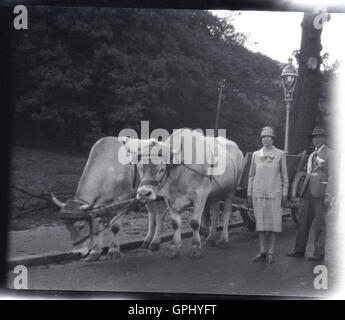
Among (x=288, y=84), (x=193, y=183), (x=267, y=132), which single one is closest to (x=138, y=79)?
(x=193, y=183)

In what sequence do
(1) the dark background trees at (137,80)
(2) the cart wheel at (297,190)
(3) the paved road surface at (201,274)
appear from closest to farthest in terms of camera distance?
(3) the paved road surface at (201,274), (1) the dark background trees at (137,80), (2) the cart wheel at (297,190)

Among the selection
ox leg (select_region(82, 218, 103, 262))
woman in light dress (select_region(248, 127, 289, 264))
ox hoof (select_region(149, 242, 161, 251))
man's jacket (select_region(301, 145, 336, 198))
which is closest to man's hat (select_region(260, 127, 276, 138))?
woman in light dress (select_region(248, 127, 289, 264))

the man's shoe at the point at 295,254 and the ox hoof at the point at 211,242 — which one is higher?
the ox hoof at the point at 211,242

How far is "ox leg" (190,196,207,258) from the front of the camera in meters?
8.12

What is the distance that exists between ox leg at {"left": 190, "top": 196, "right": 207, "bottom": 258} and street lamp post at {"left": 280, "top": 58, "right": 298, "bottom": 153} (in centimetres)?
133

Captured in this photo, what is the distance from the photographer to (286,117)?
321 inches

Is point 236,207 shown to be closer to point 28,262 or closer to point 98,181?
point 98,181

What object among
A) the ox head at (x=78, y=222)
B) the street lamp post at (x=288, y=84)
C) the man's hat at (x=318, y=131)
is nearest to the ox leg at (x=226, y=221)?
the street lamp post at (x=288, y=84)

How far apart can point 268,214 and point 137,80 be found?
2417mm

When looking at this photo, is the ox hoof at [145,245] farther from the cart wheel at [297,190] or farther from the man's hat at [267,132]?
the man's hat at [267,132]

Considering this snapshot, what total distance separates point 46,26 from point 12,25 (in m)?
0.42

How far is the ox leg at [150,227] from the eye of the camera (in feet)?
28.0

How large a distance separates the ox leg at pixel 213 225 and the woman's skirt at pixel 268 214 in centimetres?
72

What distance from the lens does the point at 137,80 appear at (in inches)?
324
